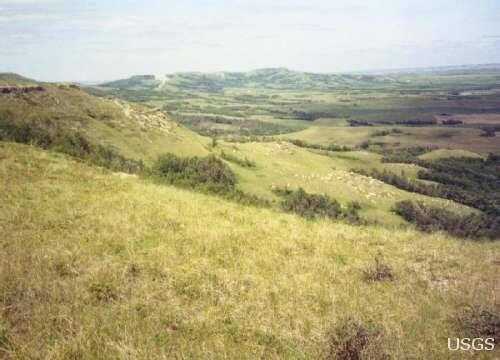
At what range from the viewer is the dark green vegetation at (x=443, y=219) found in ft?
219

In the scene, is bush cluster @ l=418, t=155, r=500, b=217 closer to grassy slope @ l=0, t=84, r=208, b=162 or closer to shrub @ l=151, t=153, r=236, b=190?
shrub @ l=151, t=153, r=236, b=190

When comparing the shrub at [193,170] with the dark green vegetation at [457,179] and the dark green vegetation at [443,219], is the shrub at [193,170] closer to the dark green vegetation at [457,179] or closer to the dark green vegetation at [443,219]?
the dark green vegetation at [443,219]

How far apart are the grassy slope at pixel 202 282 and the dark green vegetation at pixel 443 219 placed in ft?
189

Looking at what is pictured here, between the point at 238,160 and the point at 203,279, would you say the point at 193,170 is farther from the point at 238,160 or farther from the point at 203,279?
the point at 203,279

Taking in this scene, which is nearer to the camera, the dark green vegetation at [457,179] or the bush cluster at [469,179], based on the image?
the bush cluster at [469,179]

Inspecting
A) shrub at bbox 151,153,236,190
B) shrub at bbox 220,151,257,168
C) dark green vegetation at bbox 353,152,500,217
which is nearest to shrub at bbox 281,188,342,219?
shrub at bbox 151,153,236,190

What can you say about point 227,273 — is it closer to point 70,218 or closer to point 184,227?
point 184,227

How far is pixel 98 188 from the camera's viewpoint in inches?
715

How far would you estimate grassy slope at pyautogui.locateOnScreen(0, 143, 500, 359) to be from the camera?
6.77 metres

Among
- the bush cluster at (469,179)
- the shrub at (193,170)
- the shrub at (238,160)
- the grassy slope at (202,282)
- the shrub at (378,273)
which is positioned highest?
the grassy slope at (202,282)

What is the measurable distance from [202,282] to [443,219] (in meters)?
72.3

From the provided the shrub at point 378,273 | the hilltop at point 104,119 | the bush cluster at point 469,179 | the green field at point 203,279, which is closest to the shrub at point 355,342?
the green field at point 203,279

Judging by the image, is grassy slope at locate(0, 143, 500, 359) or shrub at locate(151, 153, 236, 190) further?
shrub at locate(151, 153, 236, 190)

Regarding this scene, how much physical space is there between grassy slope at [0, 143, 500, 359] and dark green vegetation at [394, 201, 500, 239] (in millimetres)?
57636
